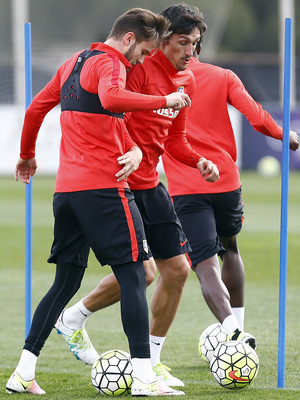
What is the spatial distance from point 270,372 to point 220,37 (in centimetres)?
5257

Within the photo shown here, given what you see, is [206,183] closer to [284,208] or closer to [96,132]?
[284,208]

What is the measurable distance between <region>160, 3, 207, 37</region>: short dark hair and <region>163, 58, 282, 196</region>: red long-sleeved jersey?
63cm

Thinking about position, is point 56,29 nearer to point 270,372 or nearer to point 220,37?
point 220,37

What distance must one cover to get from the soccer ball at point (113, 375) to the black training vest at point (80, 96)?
1.33 metres

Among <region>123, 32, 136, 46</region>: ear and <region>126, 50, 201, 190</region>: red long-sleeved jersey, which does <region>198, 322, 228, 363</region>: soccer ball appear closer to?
<region>126, 50, 201, 190</region>: red long-sleeved jersey

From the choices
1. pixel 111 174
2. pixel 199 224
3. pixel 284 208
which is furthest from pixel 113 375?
pixel 199 224

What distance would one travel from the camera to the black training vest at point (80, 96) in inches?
162

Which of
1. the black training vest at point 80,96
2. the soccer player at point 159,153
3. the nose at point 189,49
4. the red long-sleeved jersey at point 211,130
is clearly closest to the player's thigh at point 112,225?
the black training vest at point 80,96

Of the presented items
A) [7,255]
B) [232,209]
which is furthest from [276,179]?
[232,209]

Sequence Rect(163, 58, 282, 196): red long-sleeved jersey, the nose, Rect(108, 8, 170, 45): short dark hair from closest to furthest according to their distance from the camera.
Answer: Rect(108, 8, 170, 45): short dark hair < the nose < Rect(163, 58, 282, 196): red long-sleeved jersey

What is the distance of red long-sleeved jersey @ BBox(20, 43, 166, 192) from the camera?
12.9 feet

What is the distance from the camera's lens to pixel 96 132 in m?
4.13

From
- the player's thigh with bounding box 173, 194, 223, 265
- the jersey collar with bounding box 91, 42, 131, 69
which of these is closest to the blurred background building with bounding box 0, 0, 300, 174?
the player's thigh with bounding box 173, 194, 223, 265

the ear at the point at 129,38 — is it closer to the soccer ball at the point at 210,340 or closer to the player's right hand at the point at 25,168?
the player's right hand at the point at 25,168
